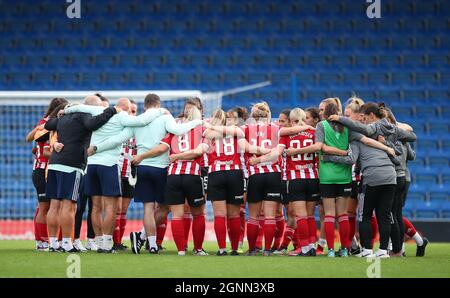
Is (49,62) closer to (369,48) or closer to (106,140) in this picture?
(369,48)

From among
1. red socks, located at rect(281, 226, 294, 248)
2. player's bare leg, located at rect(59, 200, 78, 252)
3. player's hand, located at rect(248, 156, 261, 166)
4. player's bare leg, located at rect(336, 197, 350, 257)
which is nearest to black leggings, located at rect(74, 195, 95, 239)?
player's bare leg, located at rect(59, 200, 78, 252)

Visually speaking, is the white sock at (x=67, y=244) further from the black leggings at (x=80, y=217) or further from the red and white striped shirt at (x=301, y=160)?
the red and white striped shirt at (x=301, y=160)

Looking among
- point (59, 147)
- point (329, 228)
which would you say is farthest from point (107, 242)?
point (329, 228)

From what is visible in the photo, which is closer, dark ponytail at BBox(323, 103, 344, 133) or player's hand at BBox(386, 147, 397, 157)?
dark ponytail at BBox(323, 103, 344, 133)

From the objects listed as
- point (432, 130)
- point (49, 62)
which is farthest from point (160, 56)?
point (432, 130)

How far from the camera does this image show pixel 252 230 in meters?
11.2

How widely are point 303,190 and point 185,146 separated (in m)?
1.53

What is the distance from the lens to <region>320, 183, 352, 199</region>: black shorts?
1086cm

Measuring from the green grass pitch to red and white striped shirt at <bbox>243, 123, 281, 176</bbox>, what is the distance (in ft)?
3.61

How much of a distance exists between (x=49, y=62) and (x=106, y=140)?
490 inches

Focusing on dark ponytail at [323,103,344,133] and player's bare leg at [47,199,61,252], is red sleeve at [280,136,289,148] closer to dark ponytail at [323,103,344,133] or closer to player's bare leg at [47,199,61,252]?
dark ponytail at [323,103,344,133]

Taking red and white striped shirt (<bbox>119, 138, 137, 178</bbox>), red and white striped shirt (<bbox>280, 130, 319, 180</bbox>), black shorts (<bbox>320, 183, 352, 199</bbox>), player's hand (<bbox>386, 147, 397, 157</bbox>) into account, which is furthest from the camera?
red and white striped shirt (<bbox>119, 138, 137, 178</bbox>)

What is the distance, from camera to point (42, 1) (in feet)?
80.3

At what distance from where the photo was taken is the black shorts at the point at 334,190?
1086 cm
